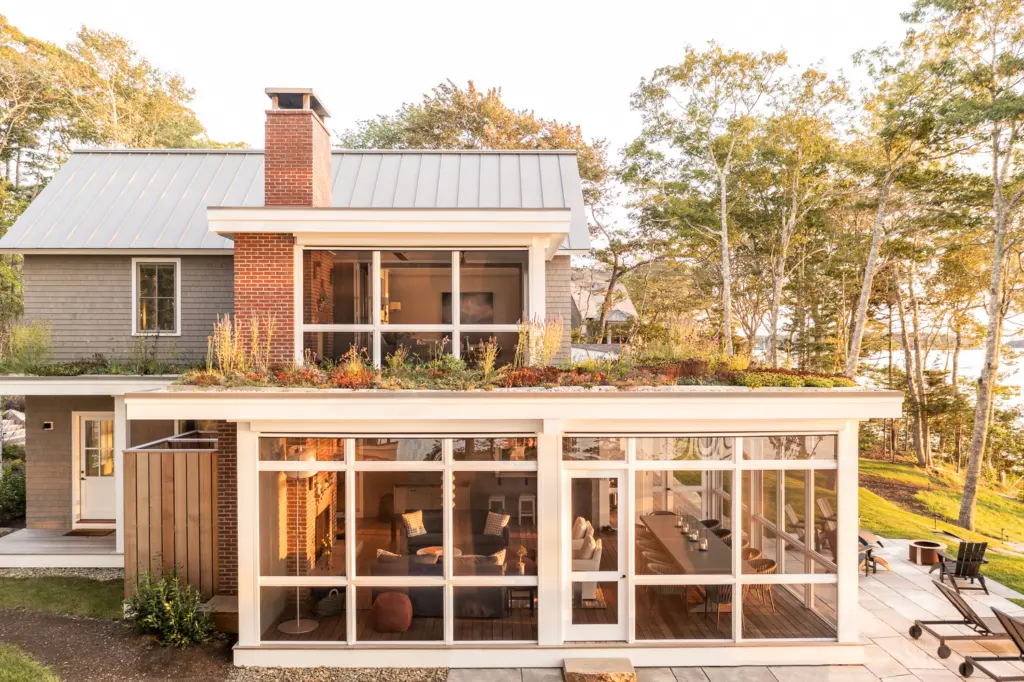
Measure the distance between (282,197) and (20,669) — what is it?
22.4 ft

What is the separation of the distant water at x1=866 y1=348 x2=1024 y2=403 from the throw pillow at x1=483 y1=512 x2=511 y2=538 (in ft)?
78.7

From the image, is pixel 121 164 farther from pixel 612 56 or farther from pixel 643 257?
pixel 612 56

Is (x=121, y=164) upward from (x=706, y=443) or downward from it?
upward

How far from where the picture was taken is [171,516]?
8180 millimetres

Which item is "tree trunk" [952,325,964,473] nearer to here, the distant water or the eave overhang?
the distant water

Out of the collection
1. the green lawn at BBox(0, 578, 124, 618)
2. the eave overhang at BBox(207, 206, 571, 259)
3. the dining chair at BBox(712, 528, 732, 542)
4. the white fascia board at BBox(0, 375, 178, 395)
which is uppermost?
the eave overhang at BBox(207, 206, 571, 259)

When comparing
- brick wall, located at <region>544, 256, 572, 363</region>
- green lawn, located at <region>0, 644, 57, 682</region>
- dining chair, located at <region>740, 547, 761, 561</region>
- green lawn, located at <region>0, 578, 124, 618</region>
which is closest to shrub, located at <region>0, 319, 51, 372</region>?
Answer: green lawn, located at <region>0, 578, 124, 618</region>

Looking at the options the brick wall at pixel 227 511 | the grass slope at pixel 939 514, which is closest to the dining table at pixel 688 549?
the brick wall at pixel 227 511

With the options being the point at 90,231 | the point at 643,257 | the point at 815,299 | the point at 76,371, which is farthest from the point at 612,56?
the point at 76,371

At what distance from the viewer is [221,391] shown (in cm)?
702

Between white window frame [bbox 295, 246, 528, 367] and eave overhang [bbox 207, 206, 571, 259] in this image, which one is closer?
eave overhang [bbox 207, 206, 571, 259]

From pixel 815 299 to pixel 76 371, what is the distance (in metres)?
25.1

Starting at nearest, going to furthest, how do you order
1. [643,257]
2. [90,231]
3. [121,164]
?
[90,231] → [121,164] → [643,257]

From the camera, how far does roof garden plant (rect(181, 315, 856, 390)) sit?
295 inches
